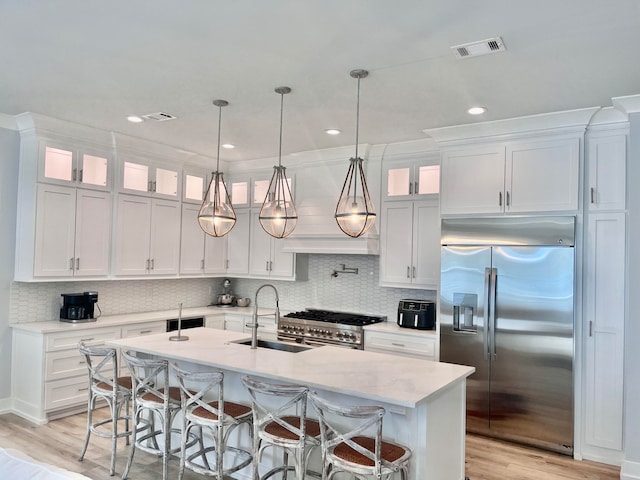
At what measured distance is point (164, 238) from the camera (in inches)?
227

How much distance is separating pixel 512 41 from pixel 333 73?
1128 mm

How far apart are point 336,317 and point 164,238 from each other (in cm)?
228

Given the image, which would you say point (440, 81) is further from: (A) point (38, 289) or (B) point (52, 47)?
(A) point (38, 289)

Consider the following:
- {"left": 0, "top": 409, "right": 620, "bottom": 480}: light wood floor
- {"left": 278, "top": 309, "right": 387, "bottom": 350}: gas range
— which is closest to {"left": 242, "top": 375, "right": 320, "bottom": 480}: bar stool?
{"left": 0, "top": 409, "right": 620, "bottom": 480}: light wood floor

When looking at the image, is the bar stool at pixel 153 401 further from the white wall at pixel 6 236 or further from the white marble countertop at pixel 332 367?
the white wall at pixel 6 236

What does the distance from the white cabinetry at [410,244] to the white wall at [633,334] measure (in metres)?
1.73

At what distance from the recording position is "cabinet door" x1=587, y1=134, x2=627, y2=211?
3.87 metres

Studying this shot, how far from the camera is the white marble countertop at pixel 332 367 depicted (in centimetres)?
260

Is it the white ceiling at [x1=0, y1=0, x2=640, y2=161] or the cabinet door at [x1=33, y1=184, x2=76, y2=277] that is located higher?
the white ceiling at [x1=0, y1=0, x2=640, y2=161]

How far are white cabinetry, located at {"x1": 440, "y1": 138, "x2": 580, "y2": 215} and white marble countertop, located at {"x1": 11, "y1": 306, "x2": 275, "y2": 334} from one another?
2501 millimetres

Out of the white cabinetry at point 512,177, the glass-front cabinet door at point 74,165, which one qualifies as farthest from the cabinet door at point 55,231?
the white cabinetry at point 512,177

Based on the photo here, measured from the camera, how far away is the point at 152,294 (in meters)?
6.00

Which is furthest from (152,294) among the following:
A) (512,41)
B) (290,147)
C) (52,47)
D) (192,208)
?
(512,41)

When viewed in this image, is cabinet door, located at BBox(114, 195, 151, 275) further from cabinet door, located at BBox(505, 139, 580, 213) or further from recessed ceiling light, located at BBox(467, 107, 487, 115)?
cabinet door, located at BBox(505, 139, 580, 213)
